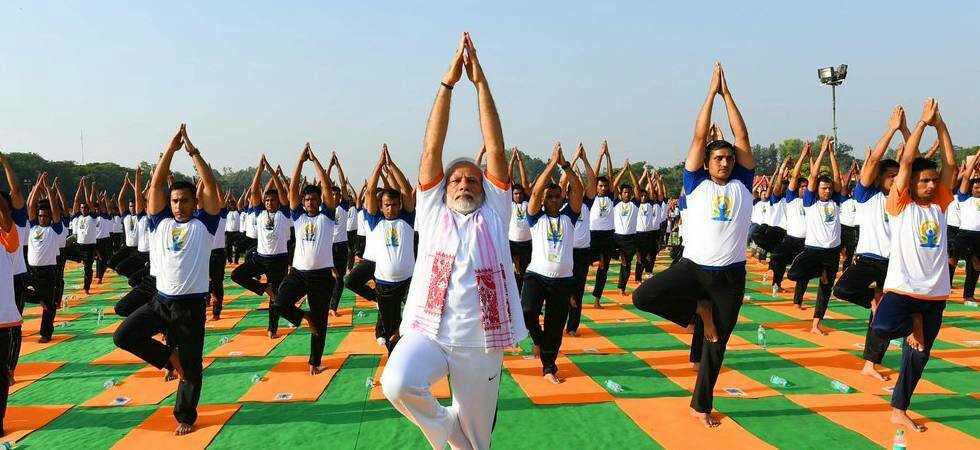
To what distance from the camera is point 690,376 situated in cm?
679

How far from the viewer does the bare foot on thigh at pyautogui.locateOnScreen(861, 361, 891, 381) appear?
656 cm

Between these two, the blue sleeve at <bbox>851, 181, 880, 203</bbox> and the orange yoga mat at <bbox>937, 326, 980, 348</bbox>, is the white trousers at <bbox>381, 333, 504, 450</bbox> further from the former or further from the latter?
the orange yoga mat at <bbox>937, 326, 980, 348</bbox>

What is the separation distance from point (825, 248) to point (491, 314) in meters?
8.18

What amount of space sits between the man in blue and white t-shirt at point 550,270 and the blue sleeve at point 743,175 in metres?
2.00

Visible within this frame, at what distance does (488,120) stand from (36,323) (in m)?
11.3

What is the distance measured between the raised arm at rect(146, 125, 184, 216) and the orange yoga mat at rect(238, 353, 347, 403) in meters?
2.12

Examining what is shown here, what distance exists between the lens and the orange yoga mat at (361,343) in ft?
26.7

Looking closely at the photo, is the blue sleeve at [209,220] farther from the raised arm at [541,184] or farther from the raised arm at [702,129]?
the raised arm at [702,129]

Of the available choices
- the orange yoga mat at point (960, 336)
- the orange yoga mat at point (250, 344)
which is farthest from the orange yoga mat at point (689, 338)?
the orange yoga mat at point (250, 344)

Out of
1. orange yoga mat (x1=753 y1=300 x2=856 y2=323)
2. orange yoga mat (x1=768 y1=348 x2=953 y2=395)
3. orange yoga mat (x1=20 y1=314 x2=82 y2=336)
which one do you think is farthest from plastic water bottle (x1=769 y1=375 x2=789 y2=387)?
orange yoga mat (x1=20 y1=314 x2=82 y2=336)

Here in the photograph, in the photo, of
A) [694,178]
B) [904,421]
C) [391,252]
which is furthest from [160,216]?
[904,421]

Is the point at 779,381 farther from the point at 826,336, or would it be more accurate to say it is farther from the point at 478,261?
the point at 478,261

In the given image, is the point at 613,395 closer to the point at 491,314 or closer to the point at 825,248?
the point at 491,314

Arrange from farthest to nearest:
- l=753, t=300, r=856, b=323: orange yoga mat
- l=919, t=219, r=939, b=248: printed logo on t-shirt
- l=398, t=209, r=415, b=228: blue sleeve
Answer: l=753, t=300, r=856, b=323: orange yoga mat < l=398, t=209, r=415, b=228: blue sleeve < l=919, t=219, r=939, b=248: printed logo on t-shirt
